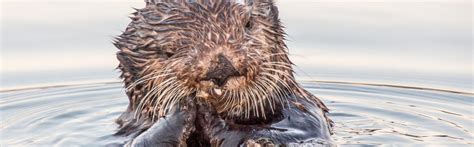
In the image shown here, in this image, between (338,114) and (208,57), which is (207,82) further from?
(338,114)

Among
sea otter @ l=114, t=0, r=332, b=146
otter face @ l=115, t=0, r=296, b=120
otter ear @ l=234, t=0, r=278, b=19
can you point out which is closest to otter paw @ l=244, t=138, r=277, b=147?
sea otter @ l=114, t=0, r=332, b=146

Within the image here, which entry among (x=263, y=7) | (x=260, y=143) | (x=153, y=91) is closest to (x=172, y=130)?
(x=153, y=91)

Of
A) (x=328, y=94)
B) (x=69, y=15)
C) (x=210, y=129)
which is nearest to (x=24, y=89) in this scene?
(x=69, y=15)

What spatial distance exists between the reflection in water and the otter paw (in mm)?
1036

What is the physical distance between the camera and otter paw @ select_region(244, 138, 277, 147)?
673cm

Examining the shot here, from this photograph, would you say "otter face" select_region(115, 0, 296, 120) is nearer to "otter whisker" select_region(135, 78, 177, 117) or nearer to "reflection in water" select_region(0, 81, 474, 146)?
"otter whisker" select_region(135, 78, 177, 117)

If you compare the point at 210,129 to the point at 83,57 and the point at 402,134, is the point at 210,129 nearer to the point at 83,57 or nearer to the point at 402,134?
the point at 402,134

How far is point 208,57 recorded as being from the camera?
646cm

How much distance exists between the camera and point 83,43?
10359 millimetres

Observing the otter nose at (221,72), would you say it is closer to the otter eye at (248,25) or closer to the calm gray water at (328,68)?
the otter eye at (248,25)

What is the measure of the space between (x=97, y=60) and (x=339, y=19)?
7.30 feet

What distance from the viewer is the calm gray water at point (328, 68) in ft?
27.0

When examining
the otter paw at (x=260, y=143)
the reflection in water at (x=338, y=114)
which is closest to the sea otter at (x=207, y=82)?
the otter paw at (x=260, y=143)

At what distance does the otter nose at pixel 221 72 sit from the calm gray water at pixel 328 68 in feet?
5.23
